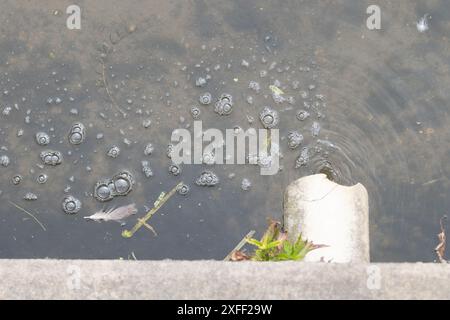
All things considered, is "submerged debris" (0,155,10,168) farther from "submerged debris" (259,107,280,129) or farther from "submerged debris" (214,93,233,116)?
"submerged debris" (259,107,280,129)

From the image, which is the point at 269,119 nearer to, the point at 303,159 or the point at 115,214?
the point at 303,159

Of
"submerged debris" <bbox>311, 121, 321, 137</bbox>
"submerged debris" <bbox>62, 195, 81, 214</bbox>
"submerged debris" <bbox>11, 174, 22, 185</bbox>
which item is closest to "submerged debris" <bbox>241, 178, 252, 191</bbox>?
"submerged debris" <bbox>311, 121, 321, 137</bbox>

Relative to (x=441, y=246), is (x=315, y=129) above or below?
above

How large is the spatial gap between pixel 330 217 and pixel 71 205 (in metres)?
1.08

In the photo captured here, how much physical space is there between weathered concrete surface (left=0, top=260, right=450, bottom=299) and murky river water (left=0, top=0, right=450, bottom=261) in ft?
2.05

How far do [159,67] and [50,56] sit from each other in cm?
48

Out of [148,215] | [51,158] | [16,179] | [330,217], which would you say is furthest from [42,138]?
[330,217]

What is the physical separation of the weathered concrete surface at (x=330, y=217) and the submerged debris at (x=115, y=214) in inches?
26.3

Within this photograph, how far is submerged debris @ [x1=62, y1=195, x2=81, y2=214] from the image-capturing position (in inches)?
104

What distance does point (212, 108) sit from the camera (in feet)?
8.85

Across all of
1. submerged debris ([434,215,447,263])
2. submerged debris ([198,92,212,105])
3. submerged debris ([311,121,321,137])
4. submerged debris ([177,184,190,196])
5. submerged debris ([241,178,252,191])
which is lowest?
submerged debris ([434,215,447,263])

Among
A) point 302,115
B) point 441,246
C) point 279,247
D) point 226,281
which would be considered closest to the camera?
point 226,281

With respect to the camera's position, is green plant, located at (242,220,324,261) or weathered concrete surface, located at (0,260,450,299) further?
green plant, located at (242,220,324,261)

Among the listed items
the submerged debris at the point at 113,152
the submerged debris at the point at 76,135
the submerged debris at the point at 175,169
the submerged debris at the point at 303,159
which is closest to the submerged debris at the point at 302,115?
the submerged debris at the point at 303,159
